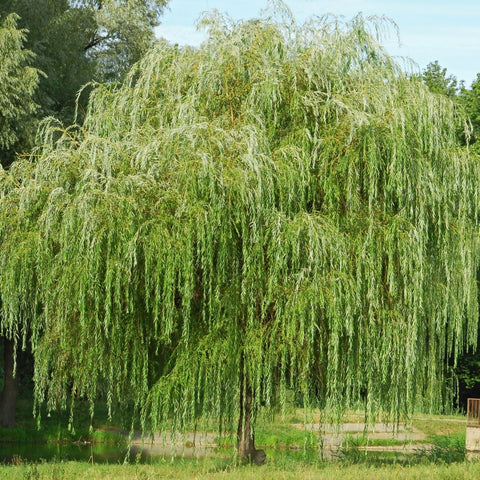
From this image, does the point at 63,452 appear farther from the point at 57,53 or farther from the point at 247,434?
the point at 57,53

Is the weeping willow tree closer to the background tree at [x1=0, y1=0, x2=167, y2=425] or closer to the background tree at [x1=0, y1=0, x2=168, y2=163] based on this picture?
the background tree at [x1=0, y1=0, x2=167, y2=425]

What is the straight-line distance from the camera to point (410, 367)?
10.5 meters

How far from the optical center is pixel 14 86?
17656mm

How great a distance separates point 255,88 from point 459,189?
3430 millimetres

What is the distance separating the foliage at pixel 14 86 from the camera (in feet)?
57.5

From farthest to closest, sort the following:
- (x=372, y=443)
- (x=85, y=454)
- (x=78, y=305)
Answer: (x=372, y=443)
(x=85, y=454)
(x=78, y=305)

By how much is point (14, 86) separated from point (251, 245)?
9.71 m

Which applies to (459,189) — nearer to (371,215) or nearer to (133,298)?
(371,215)

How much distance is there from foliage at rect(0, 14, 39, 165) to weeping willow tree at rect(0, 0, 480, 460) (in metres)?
6.21

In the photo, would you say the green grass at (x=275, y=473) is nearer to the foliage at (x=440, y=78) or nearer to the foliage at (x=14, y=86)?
the foliage at (x=14, y=86)

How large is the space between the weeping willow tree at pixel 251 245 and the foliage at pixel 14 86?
6.21 metres

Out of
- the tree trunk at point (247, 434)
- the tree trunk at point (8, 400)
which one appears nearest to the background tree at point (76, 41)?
the tree trunk at point (8, 400)

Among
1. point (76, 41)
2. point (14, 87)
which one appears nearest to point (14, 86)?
point (14, 87)

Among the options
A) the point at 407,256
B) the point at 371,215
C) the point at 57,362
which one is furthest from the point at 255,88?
the point at 57,362
